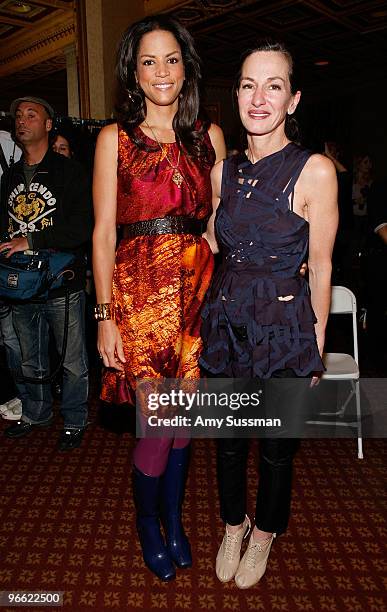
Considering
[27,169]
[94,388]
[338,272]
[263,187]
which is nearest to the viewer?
[263,187]

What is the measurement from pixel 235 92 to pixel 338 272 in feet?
16.3

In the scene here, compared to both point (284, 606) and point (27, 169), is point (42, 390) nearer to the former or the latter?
point (27, 169)

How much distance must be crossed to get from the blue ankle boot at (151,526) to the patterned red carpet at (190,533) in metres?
0.05

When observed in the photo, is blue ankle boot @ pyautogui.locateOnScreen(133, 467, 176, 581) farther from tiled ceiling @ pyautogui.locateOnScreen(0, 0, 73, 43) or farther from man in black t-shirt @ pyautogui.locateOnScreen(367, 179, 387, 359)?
tiled ceiling @ pyautogui.locateOnScreen(0, 0, 73, 43)

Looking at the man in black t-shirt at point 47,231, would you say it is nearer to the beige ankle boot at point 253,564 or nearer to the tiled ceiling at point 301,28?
the beige ankle boot at point 253,564

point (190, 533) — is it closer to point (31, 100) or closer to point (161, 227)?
point (161, 227)

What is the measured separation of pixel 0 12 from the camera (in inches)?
269

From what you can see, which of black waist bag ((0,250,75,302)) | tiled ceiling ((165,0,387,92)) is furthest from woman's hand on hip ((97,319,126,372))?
tiled ceiling ((165,0,387,92))

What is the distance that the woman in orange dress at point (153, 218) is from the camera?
1.71 m

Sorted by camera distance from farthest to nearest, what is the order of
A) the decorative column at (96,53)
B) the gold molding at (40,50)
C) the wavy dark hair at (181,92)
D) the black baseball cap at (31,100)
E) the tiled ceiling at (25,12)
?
the gold molding at (40,50), the tiled ceiling at (25,12), the decorative column at (96,53), the black baseball cap at (31,100), the wavy dark hair at (181,92)

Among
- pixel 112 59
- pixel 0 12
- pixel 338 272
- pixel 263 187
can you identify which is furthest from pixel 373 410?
pixel 0 12

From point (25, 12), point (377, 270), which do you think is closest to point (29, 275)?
point (377, 270)

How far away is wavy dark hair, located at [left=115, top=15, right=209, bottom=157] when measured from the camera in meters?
1.71

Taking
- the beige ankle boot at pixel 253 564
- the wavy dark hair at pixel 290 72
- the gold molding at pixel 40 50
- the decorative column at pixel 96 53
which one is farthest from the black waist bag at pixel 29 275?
the gold molding at pixel 40 50
